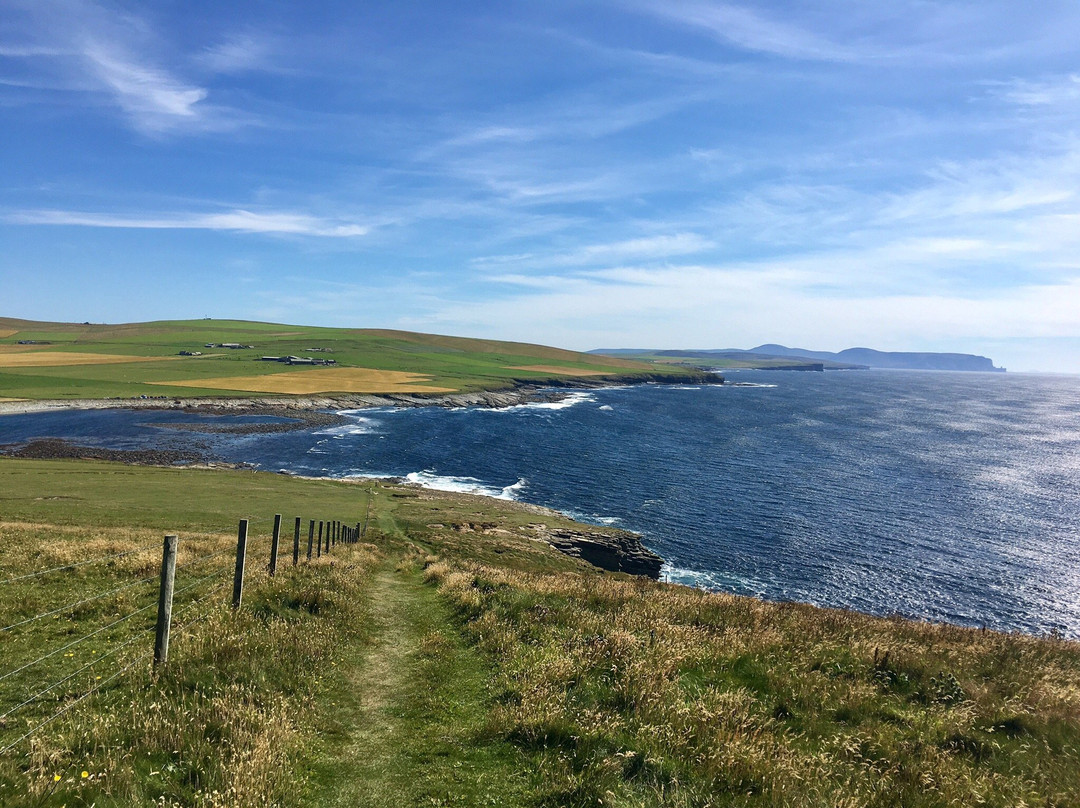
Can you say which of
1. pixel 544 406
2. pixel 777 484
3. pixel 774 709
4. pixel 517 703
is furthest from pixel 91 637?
pixel 544 406

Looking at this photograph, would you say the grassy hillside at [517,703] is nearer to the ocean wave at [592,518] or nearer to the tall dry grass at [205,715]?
the tall dry grass at [205,715]

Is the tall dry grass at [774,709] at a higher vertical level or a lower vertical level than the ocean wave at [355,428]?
higher

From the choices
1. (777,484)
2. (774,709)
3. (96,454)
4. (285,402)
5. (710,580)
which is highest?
(774,709)

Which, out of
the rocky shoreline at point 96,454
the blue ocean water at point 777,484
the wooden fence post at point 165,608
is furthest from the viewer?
the rocky shoreline at point 96,454

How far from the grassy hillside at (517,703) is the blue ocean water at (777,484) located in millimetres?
10862

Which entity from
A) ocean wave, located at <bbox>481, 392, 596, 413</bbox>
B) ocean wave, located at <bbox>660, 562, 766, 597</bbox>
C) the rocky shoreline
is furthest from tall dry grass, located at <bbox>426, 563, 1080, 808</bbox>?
ocean wave, located at <bbox>481, 392, 596, 413</bbox>

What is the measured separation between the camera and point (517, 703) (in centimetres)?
1050

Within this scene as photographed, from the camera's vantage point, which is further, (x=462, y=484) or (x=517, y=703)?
(x=462, y=484)

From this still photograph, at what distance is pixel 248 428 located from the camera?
335 feet

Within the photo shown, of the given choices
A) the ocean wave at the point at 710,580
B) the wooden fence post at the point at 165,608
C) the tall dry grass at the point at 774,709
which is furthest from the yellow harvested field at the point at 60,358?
the tall dry grass at the point at 774,709

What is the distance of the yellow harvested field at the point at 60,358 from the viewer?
16199 cm

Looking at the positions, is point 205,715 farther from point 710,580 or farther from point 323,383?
point 323,383

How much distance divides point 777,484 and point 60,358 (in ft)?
687

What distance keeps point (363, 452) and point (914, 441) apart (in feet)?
365
